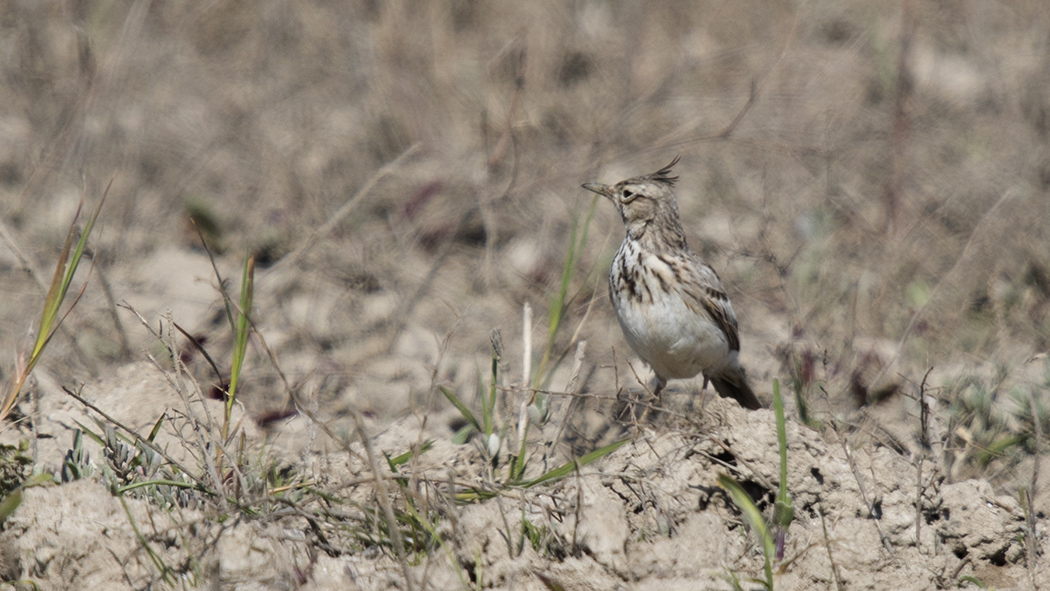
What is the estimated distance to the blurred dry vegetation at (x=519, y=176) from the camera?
5.15 m

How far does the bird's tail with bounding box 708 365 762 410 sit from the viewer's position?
15.9ft

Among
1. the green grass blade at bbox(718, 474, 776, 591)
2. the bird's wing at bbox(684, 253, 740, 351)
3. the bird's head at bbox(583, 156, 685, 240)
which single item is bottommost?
the green grass blade at bbox(718, 474, 776, 591)

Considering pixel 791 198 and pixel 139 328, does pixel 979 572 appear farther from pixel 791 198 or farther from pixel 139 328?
pixel 139 328

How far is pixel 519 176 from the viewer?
671 centimetres

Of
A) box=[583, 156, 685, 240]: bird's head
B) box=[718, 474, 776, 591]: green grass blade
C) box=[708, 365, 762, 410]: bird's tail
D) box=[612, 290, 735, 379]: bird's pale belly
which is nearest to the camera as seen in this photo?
box=[718, 474, 776, 591]: green grass blade

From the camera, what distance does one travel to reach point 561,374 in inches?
204

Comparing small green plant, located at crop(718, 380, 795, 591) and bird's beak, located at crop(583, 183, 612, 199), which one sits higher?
bird's beak, located at crop(583, 183, 612, 199)

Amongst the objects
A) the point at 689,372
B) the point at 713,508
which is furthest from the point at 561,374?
the point at 713,508

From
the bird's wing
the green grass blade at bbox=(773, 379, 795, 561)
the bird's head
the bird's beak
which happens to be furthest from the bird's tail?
the green grass blade at bbox=(773, 379, 795, 561)

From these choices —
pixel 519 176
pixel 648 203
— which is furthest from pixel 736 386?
pixel 519 176

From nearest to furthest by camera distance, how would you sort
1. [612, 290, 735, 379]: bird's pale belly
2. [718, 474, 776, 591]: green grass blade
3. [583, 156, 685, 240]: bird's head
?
[718, 474, 776, 591]: green grass blade → [612, 290, 735, 379]: bird's pale belly → [583, 156, 685, 240]: bird's head

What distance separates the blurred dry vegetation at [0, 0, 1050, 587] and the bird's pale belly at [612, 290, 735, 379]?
0.64 ft

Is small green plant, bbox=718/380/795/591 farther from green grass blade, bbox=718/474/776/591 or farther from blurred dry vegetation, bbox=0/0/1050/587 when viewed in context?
blurred dry vegetation, bbox=0/0/1050/587

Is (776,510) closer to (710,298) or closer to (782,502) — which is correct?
(782,502)
